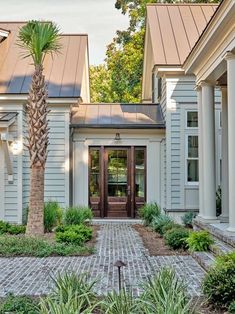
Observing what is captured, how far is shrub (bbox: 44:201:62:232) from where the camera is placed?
1125 cm

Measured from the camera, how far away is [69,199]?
43.8 feet

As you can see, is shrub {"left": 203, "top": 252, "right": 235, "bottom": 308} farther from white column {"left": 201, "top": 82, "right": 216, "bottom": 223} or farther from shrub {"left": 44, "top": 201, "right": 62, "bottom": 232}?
shrub {"left": 44, "top": 201, "right": 62, "bottom": 232}

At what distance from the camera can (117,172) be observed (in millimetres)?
14164

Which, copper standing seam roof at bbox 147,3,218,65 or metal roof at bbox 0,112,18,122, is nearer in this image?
metal roof at bbox 0,112,18,122

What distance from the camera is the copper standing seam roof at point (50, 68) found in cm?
1333

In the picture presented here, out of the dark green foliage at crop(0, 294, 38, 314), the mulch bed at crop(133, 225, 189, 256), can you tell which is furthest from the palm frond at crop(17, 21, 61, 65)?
the dark green foliage at crop(0, 294, 38, 314)

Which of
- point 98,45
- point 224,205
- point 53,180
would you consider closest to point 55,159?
point 53,180

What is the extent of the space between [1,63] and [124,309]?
12.2 meters

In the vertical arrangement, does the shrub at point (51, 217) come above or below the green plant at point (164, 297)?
above

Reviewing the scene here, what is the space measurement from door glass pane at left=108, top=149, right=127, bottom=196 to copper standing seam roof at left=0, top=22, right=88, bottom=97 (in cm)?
239

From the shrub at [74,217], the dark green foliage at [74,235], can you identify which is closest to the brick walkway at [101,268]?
the dark green foliage at [74,235]

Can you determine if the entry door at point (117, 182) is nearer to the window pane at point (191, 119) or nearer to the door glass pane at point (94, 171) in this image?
the door glass pane at point (94, 171)

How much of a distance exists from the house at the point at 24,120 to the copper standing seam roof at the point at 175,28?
2643 mm

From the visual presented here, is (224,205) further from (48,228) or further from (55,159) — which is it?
(55,159)
